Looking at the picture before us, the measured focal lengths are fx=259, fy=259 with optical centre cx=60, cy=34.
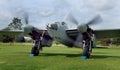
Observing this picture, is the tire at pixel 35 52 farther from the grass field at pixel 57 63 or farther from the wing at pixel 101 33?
the wing at pixel 101 33

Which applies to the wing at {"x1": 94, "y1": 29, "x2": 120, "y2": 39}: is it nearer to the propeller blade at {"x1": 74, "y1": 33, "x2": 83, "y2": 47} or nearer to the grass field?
the propeller blade at {"x1": 74, "y1": 33, "x2": 83, "y2": 47}

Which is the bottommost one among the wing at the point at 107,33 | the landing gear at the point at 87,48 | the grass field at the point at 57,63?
the grass field at the point at 57,63

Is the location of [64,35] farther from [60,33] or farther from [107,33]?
[107,33]

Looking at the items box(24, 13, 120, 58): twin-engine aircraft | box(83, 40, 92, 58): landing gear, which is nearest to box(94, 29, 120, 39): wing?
box(24, 13, 120, 58): twin-engine aircraft

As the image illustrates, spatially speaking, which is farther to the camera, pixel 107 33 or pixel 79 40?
pixel 107 33

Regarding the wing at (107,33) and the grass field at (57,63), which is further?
the wing at (107,33)

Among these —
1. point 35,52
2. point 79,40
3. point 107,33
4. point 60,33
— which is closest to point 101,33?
point 107,33

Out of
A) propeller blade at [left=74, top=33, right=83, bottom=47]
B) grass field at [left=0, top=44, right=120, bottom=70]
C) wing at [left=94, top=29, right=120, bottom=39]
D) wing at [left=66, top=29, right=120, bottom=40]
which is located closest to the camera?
grass field at [left=0, top=44, right=120, bottom=70]

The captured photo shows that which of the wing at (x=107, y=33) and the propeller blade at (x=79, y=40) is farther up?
the wing at (x=107, y=33)

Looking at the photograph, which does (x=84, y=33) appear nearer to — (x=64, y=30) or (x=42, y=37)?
(x=64, y=30)

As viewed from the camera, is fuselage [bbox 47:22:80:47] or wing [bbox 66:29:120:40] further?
wing [bbox 66:29:120:40]

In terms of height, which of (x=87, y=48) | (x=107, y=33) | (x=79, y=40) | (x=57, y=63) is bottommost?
(x=57, y=63)

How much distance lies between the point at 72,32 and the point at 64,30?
95 centimetres

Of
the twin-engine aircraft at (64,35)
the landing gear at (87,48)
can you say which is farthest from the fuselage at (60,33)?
the landing gear at (87,48)
